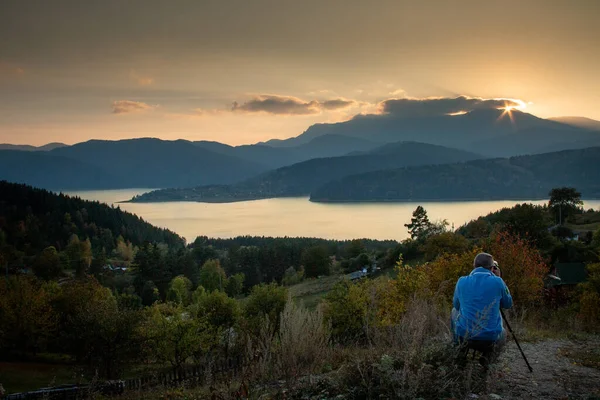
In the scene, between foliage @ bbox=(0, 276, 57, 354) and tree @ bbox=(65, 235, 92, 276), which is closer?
foliage @ bbox=(0, 276, 57, 354)

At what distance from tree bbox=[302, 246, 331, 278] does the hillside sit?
117 feet

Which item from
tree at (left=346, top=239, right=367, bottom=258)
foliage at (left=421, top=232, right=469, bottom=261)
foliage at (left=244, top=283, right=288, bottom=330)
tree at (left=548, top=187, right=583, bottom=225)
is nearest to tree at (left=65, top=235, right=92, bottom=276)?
tree at (left=346, top=239, right=367, bottom=258)

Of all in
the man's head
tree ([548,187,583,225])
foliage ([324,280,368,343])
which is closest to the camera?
the man's head

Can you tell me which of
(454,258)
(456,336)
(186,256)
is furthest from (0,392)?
(186,256)

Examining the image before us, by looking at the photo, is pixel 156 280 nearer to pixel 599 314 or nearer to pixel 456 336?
pixel 599 314

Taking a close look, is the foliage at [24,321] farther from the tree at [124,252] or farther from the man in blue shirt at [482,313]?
the tree at [124,252]

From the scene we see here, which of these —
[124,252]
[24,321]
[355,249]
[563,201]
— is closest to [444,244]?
[563,201]

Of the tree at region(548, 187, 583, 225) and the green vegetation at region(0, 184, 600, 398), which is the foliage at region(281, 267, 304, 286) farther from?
the tree at region(548, 187, 583, 225)

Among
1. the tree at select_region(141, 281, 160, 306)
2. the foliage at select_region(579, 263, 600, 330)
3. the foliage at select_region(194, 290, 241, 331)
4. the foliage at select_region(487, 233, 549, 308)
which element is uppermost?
the foliage at select_region(487, 233, 549, 308)

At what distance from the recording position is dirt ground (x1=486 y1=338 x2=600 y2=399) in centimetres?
490

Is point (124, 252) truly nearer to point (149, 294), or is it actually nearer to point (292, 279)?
point (149, 294)

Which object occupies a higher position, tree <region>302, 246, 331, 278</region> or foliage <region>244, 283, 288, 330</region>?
foliage <region>244, 283, 288, 330</region>

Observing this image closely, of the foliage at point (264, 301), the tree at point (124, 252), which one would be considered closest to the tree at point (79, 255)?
the tree at point (124, 252)

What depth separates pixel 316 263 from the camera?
69188 mm
